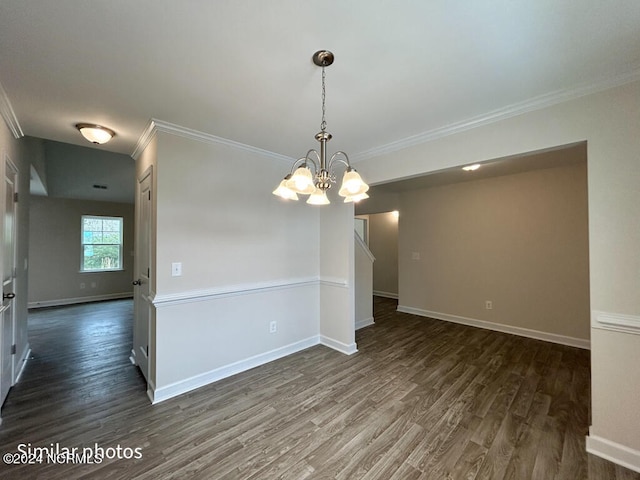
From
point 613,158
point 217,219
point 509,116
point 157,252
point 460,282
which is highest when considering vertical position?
point 509,116

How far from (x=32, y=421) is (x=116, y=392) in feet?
1.77

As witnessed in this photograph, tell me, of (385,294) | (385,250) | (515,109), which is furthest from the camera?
(385,250)

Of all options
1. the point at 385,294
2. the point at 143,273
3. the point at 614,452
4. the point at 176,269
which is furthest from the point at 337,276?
the point at 385,294

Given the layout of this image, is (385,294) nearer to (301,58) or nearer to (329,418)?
(329,418)

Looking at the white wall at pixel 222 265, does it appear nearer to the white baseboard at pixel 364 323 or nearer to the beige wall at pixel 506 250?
the white baseboard at pixel 364 323

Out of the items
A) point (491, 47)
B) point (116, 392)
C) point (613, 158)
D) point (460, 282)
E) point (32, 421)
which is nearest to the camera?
point (491, 47)

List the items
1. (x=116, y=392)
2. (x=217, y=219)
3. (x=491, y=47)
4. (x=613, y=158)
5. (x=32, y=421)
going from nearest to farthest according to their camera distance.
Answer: (x=491, y=47)
(x=613, y=158)
(x=32, y=421)
(x=116, y=392)
(x=217, y=219)

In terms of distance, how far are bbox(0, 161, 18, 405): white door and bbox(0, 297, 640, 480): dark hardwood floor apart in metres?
0.24

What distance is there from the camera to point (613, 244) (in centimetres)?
173

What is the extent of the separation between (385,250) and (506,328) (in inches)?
135

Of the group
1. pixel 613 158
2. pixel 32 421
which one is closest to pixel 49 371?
pixel 32 421

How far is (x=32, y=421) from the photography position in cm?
206

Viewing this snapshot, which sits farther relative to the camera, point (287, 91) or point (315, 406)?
point (315, 406)

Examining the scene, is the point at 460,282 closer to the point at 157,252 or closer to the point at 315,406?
the point at 315,406
